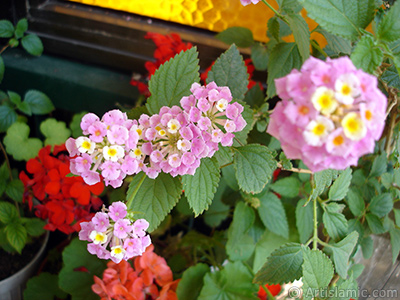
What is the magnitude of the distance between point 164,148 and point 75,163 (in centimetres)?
11

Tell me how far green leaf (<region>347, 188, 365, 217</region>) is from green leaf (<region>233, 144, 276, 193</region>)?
10.2 inches

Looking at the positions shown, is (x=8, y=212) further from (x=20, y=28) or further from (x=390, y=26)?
(x=390, y=26)

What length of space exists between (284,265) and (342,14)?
A: 1.21ft

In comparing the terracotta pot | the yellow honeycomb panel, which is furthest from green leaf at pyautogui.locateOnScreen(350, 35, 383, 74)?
the terracotta pot

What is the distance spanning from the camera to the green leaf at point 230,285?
0.73 m

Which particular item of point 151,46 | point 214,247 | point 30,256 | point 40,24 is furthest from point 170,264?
point 40,24

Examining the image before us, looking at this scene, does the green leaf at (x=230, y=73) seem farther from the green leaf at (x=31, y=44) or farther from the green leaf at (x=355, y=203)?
the green leaf at (x=31, y=44)

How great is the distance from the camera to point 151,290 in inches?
28.7

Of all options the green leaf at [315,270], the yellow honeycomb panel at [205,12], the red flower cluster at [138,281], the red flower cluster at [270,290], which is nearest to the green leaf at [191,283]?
the red flower cluster at [138,281]

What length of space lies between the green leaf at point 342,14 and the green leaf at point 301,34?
0.09m

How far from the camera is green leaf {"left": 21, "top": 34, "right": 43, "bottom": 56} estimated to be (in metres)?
0.99

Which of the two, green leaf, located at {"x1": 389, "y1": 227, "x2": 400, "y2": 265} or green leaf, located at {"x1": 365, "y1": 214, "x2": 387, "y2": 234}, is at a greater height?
green leaf, located at {"x1": 365, "y1": 214, "x2": 387, "y2": 234}

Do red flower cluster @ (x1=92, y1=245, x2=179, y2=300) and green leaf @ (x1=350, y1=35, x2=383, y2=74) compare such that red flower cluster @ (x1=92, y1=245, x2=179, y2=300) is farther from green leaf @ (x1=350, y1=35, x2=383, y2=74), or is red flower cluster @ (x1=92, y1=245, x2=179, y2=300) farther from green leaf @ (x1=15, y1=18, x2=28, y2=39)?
green leaf @ (x1=15, y1=18, x2=28, y2=39)

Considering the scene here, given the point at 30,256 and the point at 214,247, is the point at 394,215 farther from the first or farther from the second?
the point at 30,256
